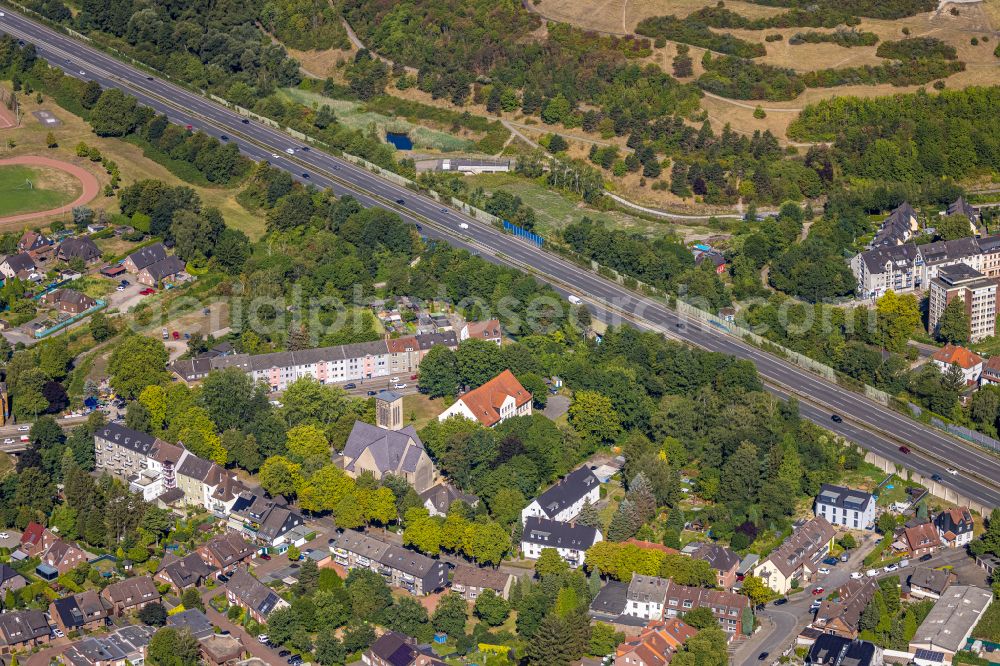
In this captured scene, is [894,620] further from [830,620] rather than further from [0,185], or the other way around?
[0,185]

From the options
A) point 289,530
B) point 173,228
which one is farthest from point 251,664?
point 173,228

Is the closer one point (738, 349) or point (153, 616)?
point (153, 616)

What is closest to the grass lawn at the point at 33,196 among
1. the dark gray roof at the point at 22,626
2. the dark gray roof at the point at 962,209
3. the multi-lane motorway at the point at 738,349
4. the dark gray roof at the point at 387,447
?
the multi-lane motorway at the point at 738,349

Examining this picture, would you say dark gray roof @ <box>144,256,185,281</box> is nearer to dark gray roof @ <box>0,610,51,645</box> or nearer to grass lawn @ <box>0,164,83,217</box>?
grass lawn @ <box>0,164,83,217</box>

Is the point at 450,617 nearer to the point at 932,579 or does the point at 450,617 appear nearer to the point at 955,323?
the point at 932,579

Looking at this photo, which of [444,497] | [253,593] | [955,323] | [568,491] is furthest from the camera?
[955,323]

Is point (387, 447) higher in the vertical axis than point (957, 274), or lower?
lower

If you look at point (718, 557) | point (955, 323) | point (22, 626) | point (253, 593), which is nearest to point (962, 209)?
point (955, 323)

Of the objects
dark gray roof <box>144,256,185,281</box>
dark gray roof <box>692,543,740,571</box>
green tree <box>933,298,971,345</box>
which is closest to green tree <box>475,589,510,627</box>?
dark gray roof <box>692,543,740,571</box>
